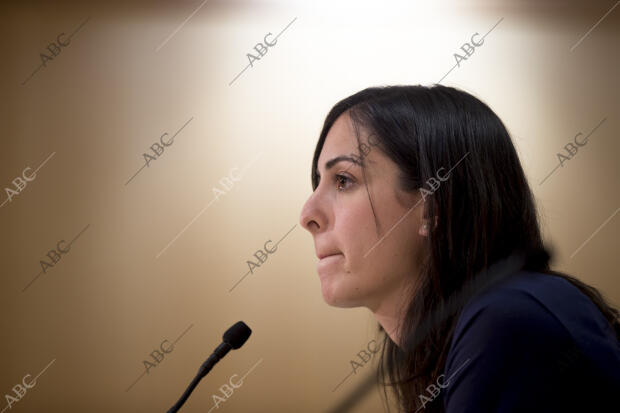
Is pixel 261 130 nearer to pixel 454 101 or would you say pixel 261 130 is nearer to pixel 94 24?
pixel 94 24

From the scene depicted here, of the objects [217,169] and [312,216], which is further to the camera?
[217,169]

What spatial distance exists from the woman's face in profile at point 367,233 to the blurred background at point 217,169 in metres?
0.75

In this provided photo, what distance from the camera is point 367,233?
754 millimetres

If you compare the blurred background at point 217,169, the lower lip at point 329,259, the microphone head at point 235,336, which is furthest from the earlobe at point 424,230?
the blurred background at point 217,169

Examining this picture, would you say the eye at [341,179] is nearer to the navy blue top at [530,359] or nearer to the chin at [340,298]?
the chin at [340,298]

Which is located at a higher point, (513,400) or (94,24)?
(94,24)

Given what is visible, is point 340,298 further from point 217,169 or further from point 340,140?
point 217,169

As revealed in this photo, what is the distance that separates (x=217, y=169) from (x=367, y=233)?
0.90 meters

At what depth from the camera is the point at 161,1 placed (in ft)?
5.35

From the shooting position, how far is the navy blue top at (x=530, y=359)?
0.48 meters

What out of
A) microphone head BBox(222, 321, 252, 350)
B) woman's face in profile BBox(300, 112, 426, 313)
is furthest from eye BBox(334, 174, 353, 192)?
microphone head BBox(222, 321, 252, 350)

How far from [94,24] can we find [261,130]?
2.10ft

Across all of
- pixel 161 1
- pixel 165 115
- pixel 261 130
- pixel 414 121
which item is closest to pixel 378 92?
pixel 414 121

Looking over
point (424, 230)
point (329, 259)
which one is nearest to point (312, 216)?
point (329, 259)
